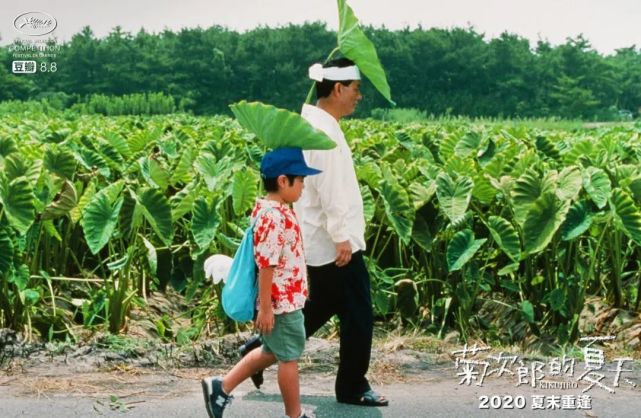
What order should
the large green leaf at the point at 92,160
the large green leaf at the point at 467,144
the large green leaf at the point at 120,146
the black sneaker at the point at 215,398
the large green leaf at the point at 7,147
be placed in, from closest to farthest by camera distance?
the black sneaker at the point at 215,398
the large green leaf at the point at 7,147
the large green leaf at the point at 92,160
the large green leaf at the point at 467,144
the large green leaf at the point at 120,146

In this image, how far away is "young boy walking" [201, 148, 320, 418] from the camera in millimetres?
3439

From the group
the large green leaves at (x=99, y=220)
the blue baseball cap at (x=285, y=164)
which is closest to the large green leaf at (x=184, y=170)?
the large green leaves at (x=99, y=220)

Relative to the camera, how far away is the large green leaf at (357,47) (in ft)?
13.4

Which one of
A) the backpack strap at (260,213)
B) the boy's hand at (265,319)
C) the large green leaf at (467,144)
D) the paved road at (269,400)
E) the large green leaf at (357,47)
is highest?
the large green leaf at (357,47)

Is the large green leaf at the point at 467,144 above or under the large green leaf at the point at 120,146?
above

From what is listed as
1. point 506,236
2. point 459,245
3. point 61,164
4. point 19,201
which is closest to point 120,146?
point 61,164

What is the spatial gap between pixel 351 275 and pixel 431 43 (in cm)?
7018

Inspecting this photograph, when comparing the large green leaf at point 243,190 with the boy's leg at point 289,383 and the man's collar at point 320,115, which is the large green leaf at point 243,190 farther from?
the boy's leg at point 289,383

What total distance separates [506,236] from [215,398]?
213 centimetres

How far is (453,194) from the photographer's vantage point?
536 centimetres

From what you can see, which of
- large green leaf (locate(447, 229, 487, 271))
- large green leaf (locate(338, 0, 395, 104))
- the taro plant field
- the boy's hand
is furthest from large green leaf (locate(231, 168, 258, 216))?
the boy's hand

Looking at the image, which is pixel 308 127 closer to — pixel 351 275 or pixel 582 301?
pixel 351 275

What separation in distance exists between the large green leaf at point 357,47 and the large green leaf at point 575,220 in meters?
1.53

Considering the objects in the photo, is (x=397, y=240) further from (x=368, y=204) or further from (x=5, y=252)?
(x=5, y=252)
